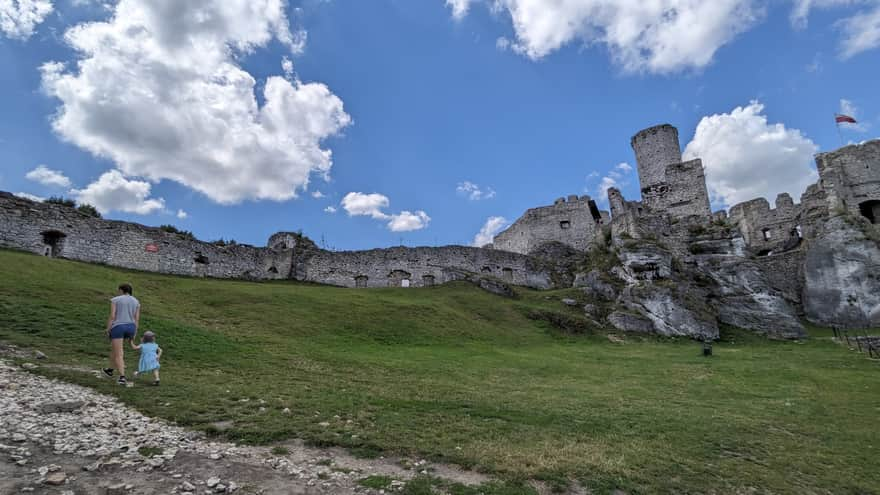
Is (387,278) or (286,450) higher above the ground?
(387,278)

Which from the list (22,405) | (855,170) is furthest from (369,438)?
(855,170)

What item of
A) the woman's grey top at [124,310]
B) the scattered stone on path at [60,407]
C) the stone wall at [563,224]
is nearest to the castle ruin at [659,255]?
the stone wall at [563,224]

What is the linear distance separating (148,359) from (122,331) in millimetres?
831

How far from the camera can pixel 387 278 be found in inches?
1539

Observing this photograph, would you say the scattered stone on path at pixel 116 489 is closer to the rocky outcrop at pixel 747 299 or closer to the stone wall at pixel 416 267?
the stone wall at pixel 416 267

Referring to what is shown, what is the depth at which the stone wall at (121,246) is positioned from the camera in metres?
26.0

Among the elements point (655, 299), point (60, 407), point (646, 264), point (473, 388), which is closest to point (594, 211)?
point (646, 264)

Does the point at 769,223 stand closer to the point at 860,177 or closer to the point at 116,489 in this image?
the point at 860,177

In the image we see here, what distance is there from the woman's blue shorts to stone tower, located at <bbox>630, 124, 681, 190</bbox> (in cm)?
4605

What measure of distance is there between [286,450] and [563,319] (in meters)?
23.5

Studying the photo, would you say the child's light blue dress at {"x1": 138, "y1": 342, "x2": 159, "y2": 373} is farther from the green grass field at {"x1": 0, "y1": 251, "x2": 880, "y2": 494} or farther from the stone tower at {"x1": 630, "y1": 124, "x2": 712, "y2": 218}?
the stone tower at {"x1": 630, "y1": 124, "x2": 712, "y2": 218}

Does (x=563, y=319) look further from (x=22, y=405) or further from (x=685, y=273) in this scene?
(x=22, y=405)

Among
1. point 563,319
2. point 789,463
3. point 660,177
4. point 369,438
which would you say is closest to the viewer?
point 369,438

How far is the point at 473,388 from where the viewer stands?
1308 cm
